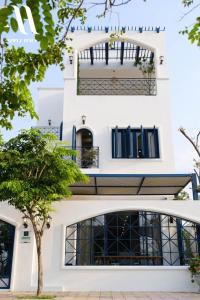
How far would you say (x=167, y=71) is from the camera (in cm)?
1476

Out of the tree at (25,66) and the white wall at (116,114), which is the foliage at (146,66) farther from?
the tree at (25,66)

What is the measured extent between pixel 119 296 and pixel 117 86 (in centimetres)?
956

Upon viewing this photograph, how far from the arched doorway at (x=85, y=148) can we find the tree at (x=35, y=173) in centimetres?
418


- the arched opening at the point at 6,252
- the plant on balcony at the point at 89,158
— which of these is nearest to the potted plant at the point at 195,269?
the arched opening at the point at 6,252

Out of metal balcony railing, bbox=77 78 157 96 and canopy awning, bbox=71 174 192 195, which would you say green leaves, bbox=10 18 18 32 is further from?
metal balcony railing, bbox=77 78 157 96

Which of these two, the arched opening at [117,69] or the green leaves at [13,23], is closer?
the green leaves at [13,23]

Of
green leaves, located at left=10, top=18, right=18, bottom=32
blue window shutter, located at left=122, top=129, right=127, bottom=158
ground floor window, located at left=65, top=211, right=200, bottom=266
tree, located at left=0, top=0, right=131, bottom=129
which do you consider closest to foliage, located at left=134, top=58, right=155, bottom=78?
blue window shutter, located at left=122, top=129, right=127, bottom=158

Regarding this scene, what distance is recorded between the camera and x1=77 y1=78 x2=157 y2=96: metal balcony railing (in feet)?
49.0

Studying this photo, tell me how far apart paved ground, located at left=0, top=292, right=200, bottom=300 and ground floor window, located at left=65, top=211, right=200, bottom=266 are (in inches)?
42.5

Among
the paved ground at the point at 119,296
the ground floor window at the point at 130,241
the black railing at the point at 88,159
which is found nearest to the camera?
the paved ground at the point at 119,296

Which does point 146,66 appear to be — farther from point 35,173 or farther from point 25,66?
point 25,66

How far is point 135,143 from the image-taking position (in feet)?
44.7

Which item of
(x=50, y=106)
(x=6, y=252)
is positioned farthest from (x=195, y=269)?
(x=50, y=106)

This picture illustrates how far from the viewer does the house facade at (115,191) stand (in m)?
9.58
